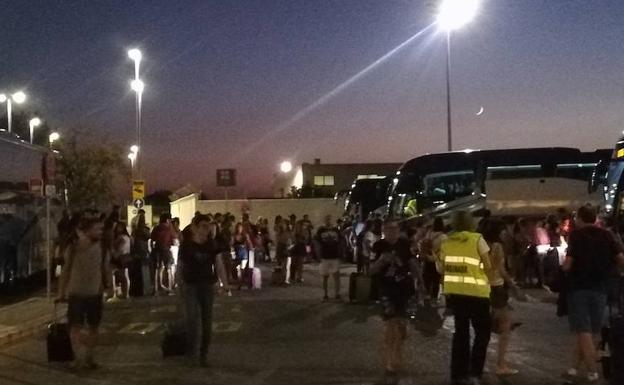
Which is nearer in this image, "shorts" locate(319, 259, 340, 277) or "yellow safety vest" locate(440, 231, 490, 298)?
"yellow safety vest" locate(440, 231, 490, 298)

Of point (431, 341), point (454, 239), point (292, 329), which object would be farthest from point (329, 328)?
point (454, 239)

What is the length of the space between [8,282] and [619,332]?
17.6 metres

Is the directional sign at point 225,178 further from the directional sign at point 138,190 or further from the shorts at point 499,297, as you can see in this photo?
the shorts at point 499,297

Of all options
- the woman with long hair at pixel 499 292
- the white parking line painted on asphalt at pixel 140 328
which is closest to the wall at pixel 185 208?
the white parking line painted on asphalt at pixel 140 328

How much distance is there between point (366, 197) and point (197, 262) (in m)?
26.0

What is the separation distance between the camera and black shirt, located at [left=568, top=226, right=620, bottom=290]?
32.3 ft

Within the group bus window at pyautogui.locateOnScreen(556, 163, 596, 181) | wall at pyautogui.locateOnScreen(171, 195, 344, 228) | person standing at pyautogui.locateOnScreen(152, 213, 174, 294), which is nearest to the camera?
person standing at pyautogui.locateOnScreen(152, 213, 174, 294)

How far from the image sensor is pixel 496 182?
27.3 m

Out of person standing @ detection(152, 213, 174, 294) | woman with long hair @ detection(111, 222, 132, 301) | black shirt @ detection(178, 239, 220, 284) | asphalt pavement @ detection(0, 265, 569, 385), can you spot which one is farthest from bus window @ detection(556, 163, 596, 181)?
black shirt @ detection(178, 239, 220, 284)

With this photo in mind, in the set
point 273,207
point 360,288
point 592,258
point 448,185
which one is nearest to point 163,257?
point 360,288

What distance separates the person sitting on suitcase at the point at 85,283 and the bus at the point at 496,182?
16.4 metres

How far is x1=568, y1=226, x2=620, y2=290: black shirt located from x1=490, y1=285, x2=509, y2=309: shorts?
95 cm

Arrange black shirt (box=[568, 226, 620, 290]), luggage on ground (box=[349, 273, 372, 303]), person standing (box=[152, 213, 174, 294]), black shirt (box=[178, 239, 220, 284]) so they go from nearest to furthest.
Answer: black shirt (box=[568, 226, 620, 290]) < black shirt (box=[178, 239, 220, 284]) < luggage on ground (box=[349, 273, 372, 303]) < person standing (box=[152, 213, 174, 294])

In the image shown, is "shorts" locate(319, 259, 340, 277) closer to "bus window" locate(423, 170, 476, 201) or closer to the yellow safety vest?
"bus window" locate(423, 170, 476, 201)
